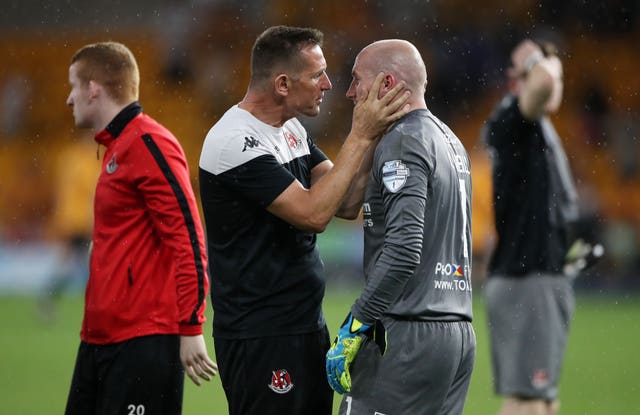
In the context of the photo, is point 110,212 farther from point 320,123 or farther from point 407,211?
point 320,123

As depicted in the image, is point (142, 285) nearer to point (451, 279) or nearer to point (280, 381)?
point (280, 381)

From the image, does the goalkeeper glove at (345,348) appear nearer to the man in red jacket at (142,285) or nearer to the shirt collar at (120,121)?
the man in red jacket at (142,285)

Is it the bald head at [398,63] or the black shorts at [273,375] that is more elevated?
the bald head at [398,63]

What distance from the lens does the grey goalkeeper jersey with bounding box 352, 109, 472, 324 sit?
4078 mm

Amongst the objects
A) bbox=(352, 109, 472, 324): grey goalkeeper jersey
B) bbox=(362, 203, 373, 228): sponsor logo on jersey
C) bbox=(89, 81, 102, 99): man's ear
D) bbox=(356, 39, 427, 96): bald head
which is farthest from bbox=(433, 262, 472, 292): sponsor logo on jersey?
bbox=(89, 81, 102, 99): man's ear

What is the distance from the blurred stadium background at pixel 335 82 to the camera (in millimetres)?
18094

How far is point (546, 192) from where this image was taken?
22.6 ft

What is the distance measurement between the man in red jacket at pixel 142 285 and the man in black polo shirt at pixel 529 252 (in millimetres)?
2623

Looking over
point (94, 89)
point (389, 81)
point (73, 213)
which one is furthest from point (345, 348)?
point (73, 213)

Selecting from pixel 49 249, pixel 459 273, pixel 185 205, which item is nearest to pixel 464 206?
pixel 459 273

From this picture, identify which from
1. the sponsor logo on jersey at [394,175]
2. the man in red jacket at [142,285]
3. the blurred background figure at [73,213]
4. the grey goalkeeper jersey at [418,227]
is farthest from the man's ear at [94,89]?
the blurred background figure at [73,213]

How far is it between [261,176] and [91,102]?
1207mm

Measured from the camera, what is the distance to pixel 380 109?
4.38 meters

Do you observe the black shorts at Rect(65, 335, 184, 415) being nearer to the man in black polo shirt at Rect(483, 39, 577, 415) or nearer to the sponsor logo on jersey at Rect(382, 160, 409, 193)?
the sponsor logo on jersey at Rect(382, 160, 409, 193)
